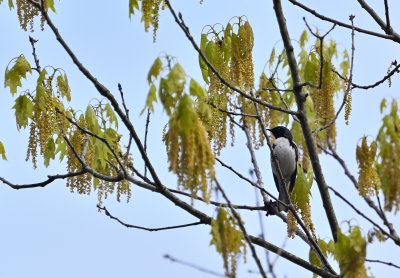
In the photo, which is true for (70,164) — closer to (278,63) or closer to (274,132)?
(278,63)

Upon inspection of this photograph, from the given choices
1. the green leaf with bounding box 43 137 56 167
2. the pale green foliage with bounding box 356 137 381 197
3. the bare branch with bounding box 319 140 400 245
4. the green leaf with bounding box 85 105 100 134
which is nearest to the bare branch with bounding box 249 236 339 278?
the bare branch with bounding box 319 140 400 245

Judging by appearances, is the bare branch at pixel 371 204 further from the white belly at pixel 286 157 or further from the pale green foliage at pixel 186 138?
the white belly at pixel 286 157

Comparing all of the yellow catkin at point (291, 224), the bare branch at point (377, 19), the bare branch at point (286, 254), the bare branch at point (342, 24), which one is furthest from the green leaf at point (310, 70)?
the bare branch at point (286, 254)

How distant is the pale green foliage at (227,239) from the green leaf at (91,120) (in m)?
1.97

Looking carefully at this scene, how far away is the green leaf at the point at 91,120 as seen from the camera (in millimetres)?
5102

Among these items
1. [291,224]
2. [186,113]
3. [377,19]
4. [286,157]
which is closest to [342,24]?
[377,19]

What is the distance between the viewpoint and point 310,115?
4812 millimetres

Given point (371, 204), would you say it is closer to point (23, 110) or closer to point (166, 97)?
point (166, 97)

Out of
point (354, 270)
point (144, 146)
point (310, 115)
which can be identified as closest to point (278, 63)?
point (310, 115)

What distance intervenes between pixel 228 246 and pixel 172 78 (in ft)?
3.31

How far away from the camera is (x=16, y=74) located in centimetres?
493

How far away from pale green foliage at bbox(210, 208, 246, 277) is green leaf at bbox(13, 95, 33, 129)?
2103 millimetres

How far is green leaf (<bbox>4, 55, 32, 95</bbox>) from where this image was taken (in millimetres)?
4926

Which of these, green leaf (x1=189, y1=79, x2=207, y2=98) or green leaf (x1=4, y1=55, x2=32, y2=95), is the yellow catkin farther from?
Result: green leaf (x1=4, y1=55, x2=32, y2=95)
